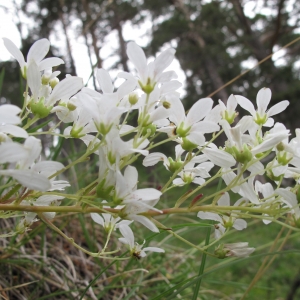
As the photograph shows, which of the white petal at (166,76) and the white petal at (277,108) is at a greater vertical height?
the white petal at (166,76)

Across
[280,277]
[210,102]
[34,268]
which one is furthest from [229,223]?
[280,277]

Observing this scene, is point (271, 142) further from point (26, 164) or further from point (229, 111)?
point (26, 164)

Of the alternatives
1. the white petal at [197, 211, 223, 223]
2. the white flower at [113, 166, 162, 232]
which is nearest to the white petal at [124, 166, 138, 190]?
the white flower at [113, 166, 162, 232]

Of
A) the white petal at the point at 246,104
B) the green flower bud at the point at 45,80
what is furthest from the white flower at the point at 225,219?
the green flower bud at the point at 45,80

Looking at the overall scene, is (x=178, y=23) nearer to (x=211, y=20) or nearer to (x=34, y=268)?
(x=211, y=20)

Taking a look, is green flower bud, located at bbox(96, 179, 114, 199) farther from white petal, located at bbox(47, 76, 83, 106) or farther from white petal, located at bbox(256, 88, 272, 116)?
white petal, located at bbox(256, 88, 272, 116)

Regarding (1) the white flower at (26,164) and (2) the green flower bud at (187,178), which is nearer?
(1) the white flower at (26,164)

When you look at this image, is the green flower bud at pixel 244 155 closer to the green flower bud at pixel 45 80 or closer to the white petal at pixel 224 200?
the white petal at pixel 224 200

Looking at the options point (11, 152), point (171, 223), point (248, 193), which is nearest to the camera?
point (11, 152)

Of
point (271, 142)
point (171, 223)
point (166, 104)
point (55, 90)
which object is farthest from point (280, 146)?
point (171, 223)

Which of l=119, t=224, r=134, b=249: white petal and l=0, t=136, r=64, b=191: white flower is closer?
l=0, t=136, r=64, b=191: white flower

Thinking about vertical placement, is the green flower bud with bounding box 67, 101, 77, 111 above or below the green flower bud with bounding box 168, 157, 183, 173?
above
